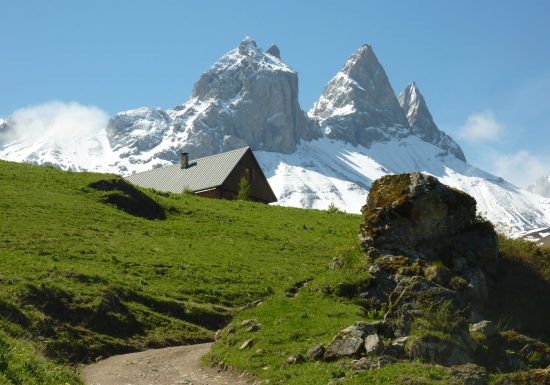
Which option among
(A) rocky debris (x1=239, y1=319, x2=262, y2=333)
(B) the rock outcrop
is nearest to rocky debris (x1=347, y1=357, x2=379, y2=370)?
(B) the rock outcrop

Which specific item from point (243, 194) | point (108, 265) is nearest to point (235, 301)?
point (108, 265)

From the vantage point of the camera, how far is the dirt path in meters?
20.7

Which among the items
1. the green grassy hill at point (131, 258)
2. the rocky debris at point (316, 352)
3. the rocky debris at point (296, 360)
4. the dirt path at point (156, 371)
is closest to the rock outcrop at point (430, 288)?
the rocky debris at point (316, 352)

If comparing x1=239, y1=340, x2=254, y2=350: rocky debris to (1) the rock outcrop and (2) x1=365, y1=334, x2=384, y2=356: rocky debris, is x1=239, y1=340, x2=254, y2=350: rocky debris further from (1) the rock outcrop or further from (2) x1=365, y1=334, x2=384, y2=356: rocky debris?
(2) x1=365, y1=334, x2=384, y2=356: rocky debris

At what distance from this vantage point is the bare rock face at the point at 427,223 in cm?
3186

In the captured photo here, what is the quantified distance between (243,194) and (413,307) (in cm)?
4613

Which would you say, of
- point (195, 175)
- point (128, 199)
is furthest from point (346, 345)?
point (195, 175)

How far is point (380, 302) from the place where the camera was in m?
28.5

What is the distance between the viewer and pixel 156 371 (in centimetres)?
2169

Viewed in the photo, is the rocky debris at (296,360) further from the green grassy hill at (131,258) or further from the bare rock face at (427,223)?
the bare rock face at (427,223)

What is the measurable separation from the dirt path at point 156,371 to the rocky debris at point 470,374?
6.27 metres

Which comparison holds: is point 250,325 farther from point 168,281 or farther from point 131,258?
point 131,258

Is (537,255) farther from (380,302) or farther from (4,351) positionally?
(4,351)

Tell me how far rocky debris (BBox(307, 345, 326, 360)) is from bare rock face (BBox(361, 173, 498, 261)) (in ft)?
38.0
